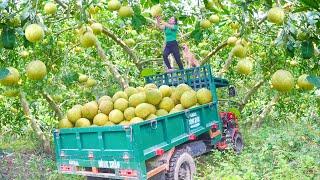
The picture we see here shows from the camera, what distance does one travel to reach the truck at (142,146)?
4551mm

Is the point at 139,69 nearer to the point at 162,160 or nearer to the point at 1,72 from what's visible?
the point at 162,160

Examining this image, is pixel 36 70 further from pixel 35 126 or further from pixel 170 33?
pixel 35 126

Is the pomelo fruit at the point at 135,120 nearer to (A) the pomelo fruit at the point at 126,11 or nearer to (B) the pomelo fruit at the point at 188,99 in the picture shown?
(B) the pomelo fruit at the point at 188,99

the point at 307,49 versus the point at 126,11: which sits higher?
the point at 126,11

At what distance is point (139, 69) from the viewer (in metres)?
7.79

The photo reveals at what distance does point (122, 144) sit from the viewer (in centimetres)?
460

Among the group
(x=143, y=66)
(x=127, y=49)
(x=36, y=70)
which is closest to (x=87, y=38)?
(x=36, y=70)

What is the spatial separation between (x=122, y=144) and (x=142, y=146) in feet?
0.72

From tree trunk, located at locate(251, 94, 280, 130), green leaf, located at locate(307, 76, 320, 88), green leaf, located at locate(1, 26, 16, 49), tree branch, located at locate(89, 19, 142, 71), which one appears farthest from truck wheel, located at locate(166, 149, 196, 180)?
tree trunk, located at locate(251, 94, 280, 130)

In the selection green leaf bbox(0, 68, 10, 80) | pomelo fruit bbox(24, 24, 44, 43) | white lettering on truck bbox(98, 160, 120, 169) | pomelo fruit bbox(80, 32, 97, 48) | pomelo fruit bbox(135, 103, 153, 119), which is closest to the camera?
green leaf bbox(0, 68, 10, 80)

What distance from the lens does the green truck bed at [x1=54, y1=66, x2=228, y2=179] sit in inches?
178

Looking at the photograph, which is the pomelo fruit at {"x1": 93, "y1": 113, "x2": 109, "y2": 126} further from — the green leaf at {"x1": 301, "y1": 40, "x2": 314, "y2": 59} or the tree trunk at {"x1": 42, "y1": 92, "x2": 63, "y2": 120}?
the green leaf at {"x1": 301, "y1": 40, "x2": 314, "y2": 59}

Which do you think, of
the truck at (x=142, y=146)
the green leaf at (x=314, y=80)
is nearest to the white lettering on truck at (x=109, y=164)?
the truck at (x=142, y=146)

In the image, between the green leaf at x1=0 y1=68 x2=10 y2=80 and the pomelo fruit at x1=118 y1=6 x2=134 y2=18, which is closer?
the green leaf at x1=0 y1=68 x2=10 y2=80
